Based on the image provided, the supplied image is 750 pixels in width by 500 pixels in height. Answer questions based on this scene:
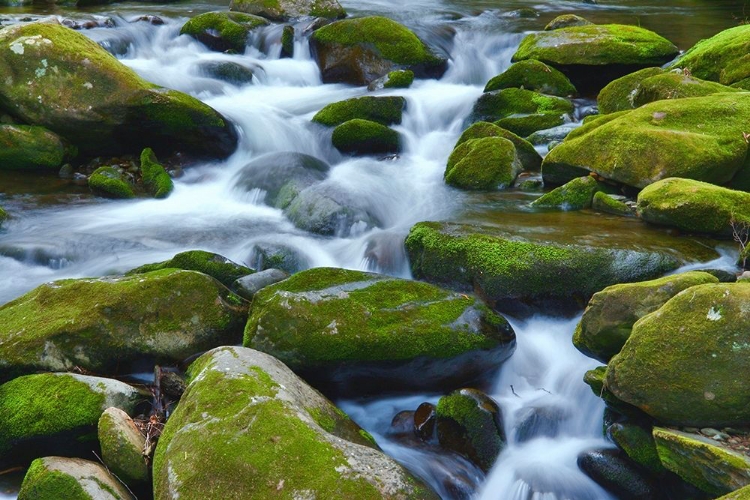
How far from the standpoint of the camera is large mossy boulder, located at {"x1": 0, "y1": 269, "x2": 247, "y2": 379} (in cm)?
557

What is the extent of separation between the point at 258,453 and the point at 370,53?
1089cm

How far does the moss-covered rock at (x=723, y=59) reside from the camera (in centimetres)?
979

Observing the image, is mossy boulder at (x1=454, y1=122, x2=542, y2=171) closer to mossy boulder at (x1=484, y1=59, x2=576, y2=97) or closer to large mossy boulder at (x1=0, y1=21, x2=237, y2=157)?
mossy boulder at (x1=484, y1=59, x2=576, y2=97)

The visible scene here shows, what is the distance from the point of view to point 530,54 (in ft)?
42.9

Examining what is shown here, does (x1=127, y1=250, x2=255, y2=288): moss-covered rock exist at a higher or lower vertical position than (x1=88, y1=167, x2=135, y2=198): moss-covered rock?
higher

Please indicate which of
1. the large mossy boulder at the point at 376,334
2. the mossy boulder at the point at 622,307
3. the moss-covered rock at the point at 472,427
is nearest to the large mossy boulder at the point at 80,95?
the large mossy boulder at the point at 376,334

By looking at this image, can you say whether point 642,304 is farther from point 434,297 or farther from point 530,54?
point 530,54

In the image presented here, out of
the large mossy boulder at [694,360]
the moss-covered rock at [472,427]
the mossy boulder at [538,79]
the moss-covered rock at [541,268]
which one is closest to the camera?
the large mossy boulder at [694,360]

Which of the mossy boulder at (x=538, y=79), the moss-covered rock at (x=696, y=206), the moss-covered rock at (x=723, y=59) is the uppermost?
the moss-covered rock at (x=723, y=59)

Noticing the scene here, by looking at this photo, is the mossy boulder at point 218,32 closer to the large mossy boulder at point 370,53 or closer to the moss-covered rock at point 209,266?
the large mossy boulder at point 370,53

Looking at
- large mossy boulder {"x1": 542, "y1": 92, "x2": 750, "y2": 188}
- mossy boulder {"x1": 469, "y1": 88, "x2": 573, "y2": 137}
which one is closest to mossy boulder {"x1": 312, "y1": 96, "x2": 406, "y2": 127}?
mossy boulder {"x1": 469, "y1": 88, "x2": 573, "y2": 137}

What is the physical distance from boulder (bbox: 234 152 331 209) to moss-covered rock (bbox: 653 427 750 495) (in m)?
5.97

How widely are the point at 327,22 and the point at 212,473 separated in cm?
1328

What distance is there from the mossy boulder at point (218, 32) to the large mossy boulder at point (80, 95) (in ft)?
15.5
